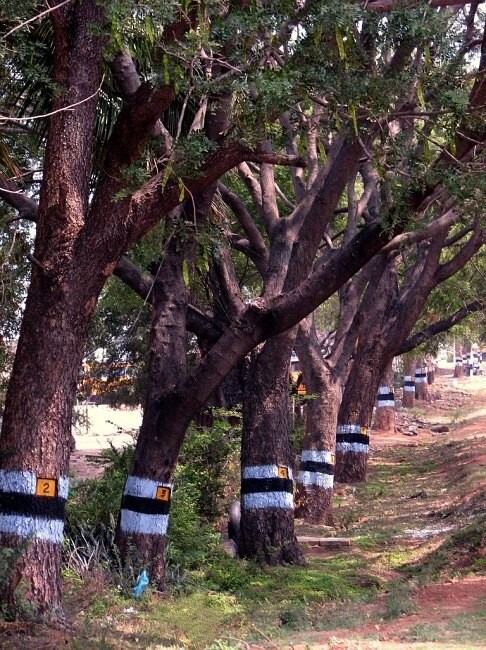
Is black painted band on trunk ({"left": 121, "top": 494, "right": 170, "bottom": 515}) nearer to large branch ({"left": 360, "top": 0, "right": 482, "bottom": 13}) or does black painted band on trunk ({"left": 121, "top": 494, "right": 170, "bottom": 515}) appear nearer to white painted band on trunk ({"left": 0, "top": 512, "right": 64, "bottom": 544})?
white painted band on trunk ({"left": 0, "top": 512, "right": 64, "bottom": 544})

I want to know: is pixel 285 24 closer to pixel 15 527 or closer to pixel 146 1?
pixel 146 1

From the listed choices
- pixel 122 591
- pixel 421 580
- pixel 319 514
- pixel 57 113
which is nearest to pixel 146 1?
pixel 57 113

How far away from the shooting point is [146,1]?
7.09 metres

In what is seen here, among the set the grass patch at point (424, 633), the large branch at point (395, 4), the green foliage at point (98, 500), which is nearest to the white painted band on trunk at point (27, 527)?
the green foliage at point (98, 500)

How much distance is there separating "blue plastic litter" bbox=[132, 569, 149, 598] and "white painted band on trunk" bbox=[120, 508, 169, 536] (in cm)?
43

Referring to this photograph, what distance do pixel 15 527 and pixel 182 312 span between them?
373 cm

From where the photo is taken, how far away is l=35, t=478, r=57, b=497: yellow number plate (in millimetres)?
7547

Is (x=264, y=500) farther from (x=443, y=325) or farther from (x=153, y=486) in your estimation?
(x=443, y=325)

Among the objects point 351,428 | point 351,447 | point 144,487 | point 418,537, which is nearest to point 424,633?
point 144,487

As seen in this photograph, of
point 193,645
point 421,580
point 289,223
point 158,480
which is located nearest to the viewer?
point 193,645

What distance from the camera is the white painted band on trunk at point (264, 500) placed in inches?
445

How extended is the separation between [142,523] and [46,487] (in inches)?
88.5

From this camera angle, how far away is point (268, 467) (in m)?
11.3

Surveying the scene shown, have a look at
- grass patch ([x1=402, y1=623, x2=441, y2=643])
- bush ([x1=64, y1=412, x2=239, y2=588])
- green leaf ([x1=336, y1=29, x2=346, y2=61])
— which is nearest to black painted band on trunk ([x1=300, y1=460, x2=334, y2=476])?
bush ([x1=64, y1=412, x2=239, y2=588])
